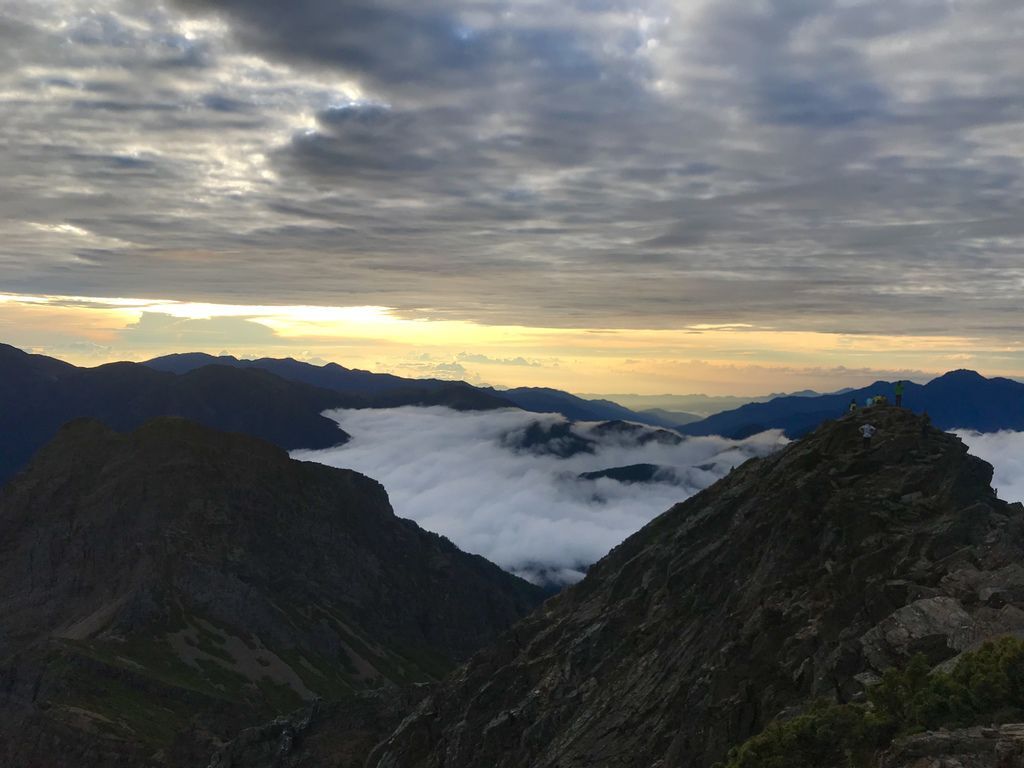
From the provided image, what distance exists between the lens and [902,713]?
173 ft

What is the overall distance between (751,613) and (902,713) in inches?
1946

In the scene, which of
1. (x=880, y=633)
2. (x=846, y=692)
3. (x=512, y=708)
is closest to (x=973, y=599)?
(x=880, y=633)

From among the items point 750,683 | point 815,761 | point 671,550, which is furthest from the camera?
point 671,550

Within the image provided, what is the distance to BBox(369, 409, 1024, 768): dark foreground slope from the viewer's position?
76.0m

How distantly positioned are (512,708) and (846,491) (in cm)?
6264

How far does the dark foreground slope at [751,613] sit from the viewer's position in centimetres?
7600

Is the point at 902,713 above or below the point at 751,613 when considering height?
above

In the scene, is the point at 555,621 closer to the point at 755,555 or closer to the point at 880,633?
the point at 755,555

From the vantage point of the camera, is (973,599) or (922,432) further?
(922,432)

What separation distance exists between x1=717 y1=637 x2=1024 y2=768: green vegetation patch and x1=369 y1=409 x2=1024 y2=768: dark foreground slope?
1045cm

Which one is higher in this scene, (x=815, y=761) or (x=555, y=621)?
(x=815, y=761)

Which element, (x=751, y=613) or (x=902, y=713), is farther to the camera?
(x=751, y=613)

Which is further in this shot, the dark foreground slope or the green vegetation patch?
the dark foreground slope

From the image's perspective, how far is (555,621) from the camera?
167m
